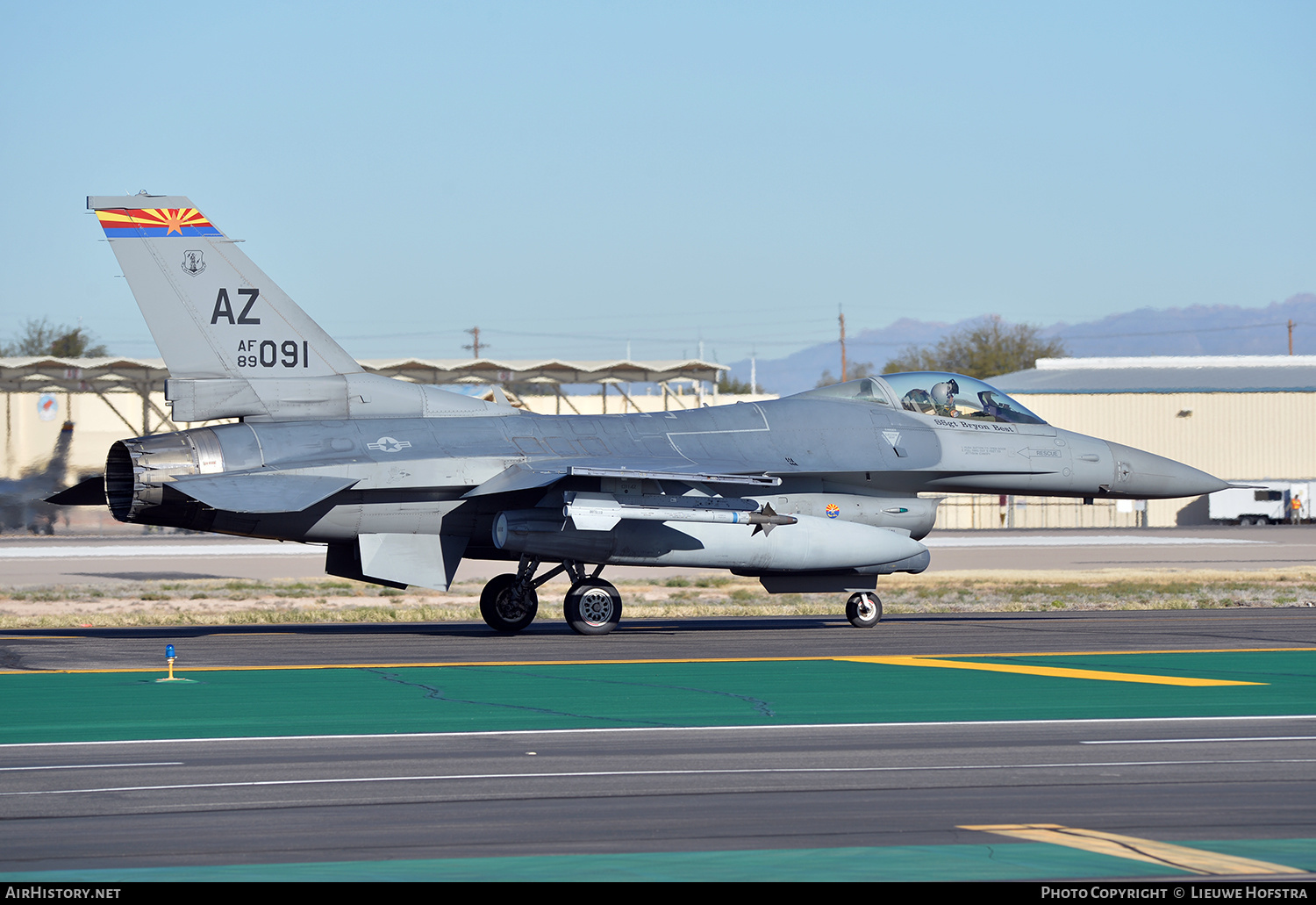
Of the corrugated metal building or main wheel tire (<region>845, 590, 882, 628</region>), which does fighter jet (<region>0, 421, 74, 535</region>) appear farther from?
the corrugated metal building

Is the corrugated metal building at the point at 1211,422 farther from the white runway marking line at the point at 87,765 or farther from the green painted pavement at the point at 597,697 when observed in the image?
the white runway marking line at the point at 87,765

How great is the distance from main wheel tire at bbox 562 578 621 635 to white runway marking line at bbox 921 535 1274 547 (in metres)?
28.1

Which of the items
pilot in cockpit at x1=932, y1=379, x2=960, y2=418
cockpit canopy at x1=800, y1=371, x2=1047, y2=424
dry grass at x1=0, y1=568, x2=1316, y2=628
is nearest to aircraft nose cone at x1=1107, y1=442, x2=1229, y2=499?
cockpit canopy at x1=800, y1=371, x2=1047, y2=424

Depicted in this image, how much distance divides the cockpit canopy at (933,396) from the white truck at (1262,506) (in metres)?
47.9

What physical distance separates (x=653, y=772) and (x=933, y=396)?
494 inches

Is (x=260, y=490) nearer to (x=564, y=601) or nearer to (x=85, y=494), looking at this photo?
(x=85, y=494)

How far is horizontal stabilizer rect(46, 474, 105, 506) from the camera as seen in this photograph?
55.3 feet

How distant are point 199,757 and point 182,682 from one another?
416 centimetres

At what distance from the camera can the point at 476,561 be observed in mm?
38250

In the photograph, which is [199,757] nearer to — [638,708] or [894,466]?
[638,708]

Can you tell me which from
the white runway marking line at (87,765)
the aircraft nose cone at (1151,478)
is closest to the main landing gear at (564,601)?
the aircraft nose cone at (1151,478)

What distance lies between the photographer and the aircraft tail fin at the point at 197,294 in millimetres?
16516

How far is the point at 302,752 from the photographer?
31.0 ft
